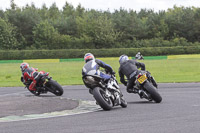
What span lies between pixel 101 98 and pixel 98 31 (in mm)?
71143

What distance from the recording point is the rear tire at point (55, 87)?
15242 millimetres

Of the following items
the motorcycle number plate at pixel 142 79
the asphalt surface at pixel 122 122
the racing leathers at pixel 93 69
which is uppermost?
the racing leathers at pixel 93 69

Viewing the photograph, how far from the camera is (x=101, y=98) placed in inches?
394

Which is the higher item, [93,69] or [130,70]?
[93,69]

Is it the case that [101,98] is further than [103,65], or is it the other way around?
[103,65]

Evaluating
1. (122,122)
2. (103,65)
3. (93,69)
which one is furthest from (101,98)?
(122,122)

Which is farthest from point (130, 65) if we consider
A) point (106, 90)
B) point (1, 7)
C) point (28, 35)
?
point (1, 7)

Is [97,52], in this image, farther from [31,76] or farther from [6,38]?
[31,76]

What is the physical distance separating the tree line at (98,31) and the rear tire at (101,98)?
61.7m

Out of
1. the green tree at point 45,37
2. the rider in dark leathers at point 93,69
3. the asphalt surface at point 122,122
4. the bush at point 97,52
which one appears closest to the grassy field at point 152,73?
the rider in dark leathers at point 93,69

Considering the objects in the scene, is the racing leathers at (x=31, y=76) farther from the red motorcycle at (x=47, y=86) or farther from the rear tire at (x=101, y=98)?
the rear tire at (x=101, y=98)

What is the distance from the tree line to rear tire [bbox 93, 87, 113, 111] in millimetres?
61669

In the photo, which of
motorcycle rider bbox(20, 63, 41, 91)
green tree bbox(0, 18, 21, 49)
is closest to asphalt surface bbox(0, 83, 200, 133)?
motorcycle rider bbox(20, 63, 41, 91)

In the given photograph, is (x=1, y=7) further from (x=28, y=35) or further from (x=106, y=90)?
(x=106, y=90)
